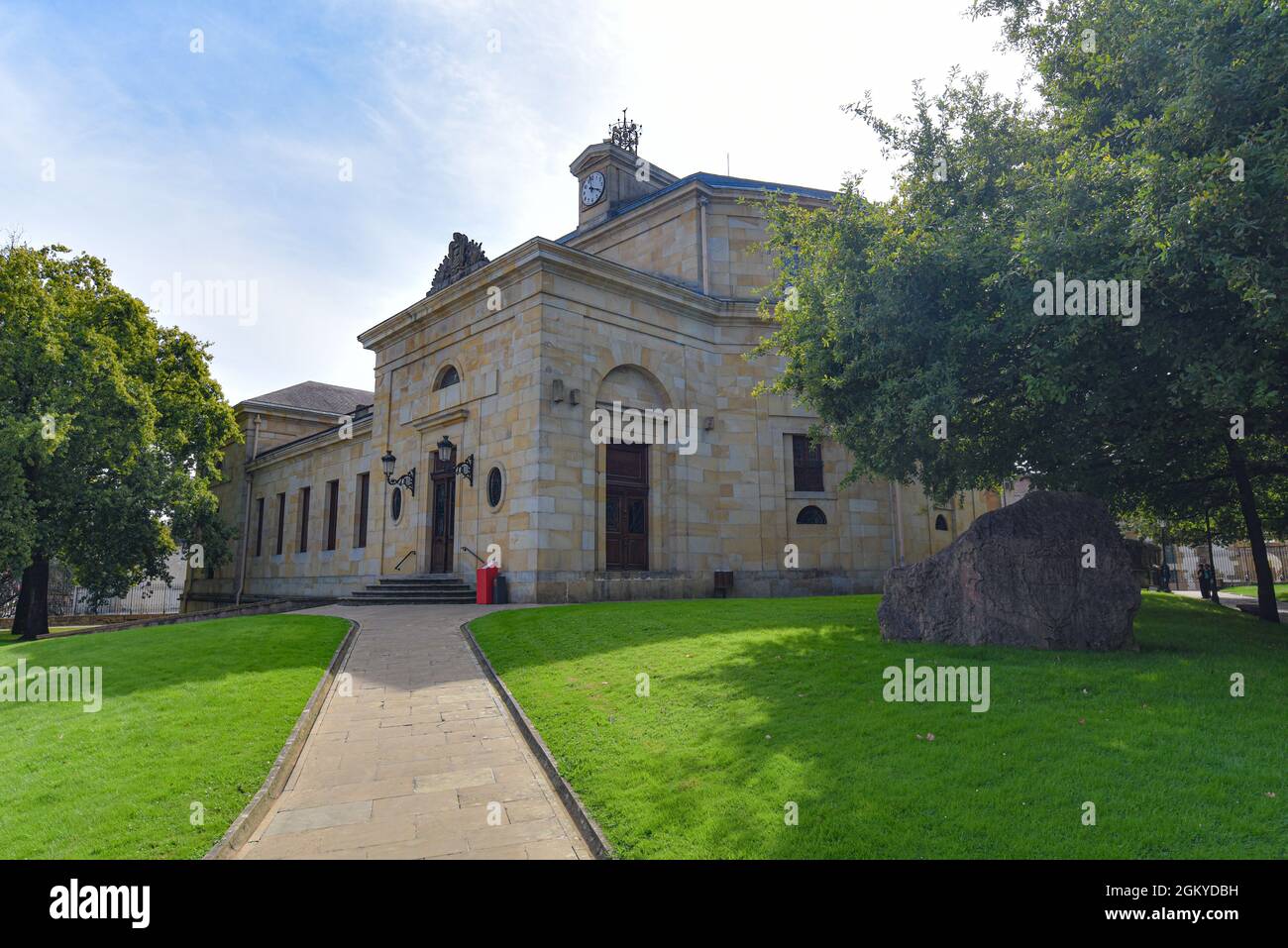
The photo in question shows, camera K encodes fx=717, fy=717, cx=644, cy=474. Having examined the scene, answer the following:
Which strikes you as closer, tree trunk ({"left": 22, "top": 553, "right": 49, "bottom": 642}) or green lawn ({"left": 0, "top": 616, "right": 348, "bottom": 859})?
green lawn ({"left": 0, "top": 616, "right": 348, "bottom": 859})

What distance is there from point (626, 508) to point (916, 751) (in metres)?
15.7

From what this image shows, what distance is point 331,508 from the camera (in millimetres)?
32500

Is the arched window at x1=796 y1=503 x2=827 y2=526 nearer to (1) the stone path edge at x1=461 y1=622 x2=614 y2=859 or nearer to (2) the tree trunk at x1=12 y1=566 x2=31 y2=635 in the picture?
(1) the stone path edge at x1=461 y1=622 x2=614 y2=859

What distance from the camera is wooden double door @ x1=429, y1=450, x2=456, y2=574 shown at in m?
22.7

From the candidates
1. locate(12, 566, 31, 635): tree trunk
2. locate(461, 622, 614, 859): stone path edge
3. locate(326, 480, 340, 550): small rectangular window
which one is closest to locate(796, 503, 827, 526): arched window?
locate(461, 622, 614, 859): stone path edge

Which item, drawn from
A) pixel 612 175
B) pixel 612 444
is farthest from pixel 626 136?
pixel 612 444

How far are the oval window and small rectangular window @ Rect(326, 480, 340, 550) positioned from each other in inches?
585

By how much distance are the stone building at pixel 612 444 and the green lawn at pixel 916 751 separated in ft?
31.5

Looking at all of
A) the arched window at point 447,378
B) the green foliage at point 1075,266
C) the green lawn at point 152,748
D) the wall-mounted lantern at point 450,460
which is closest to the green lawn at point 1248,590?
the green foliage at point 1075,266

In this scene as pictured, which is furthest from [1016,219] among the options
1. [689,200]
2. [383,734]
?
[689,200]

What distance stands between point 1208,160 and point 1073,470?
749 cm

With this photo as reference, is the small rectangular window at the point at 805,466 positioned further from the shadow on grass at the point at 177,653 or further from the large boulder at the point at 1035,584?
the shadow on grass at the point at 177,653

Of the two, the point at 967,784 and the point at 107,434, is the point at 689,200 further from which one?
the point at 967,784

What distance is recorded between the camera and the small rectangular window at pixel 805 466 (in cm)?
2438
